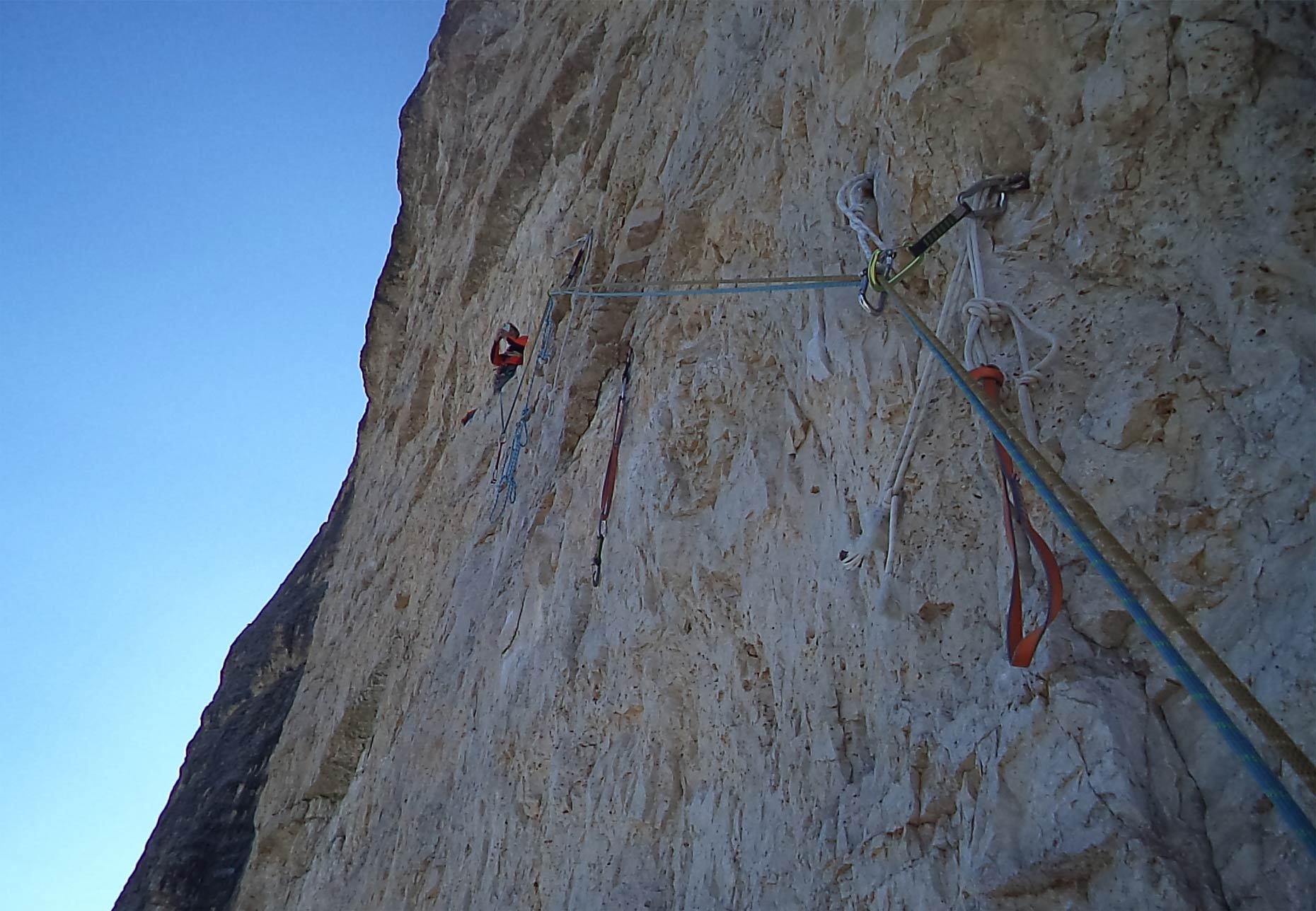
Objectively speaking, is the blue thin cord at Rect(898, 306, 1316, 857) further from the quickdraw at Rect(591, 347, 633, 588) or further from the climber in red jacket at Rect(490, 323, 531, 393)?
the climber in red jacket at Rect(490, 323, 531, 393)

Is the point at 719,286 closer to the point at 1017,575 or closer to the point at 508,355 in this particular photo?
the point at 1017,575

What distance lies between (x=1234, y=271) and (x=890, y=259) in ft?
2.88

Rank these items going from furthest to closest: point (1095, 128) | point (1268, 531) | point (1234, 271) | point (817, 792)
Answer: point (817, 792)
point (1095, 128)
point (1234, 271)
point (1268, 531)

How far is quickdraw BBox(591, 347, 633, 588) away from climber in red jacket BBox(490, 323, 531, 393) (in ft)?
7.55

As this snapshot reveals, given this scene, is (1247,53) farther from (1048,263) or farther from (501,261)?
(501,261)

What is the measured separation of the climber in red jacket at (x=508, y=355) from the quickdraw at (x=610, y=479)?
230 cm

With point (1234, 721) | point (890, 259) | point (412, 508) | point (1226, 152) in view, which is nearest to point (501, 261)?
point (412, 508)

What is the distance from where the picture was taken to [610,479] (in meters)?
4.14

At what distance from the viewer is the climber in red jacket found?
6704 mm

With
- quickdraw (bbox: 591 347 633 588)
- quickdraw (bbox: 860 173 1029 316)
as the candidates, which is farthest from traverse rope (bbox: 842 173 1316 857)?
quickdraw (bbox: 591 347 633 588)

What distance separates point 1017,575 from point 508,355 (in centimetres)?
528

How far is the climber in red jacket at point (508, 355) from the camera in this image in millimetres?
6704

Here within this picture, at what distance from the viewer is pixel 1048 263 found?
223 cm

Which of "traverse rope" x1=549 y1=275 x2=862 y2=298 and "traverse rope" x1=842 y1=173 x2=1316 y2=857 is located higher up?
"traverse rope" x1=549 y1=275 x2=862 y2=298
